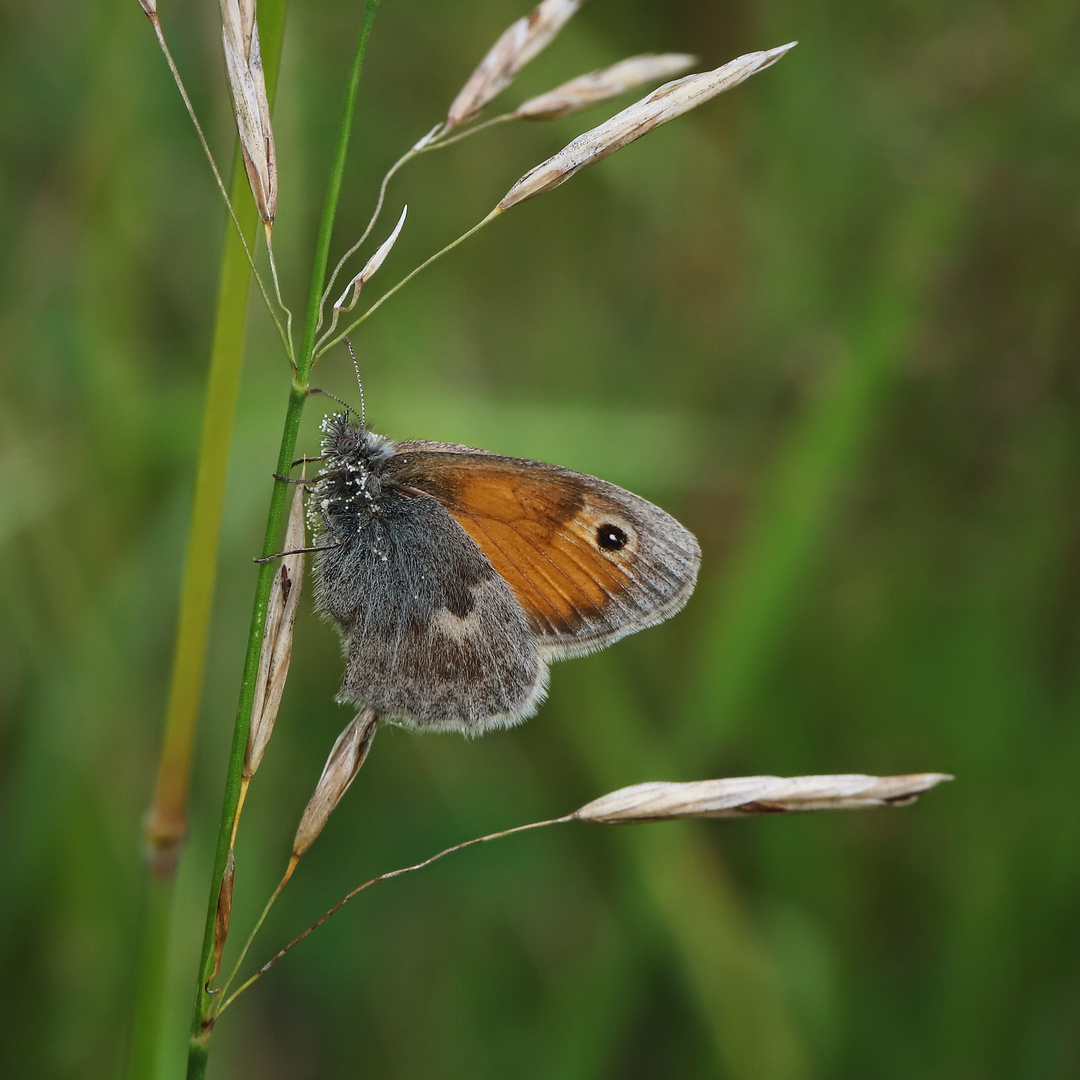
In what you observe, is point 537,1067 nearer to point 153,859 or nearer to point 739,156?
point 153,859

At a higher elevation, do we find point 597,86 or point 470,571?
point 597,86

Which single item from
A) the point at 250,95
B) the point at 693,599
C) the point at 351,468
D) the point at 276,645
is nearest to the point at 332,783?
the point at 276,645

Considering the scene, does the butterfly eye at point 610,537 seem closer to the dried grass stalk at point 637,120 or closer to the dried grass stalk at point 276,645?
the dried grass stalk at point 276,645

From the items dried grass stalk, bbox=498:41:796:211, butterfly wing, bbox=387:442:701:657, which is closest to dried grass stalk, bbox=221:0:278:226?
dried grass stalk, bbox=498:41:796:211

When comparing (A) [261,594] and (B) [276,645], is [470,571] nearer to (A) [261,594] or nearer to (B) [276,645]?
(B) [276,645]

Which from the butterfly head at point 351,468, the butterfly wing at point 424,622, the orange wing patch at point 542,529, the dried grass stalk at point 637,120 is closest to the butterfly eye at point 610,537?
the orange wing patch at point 542,529

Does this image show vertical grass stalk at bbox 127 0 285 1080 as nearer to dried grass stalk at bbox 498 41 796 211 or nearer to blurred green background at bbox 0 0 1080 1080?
dried grass stalk at bbox 498 41 796 211
